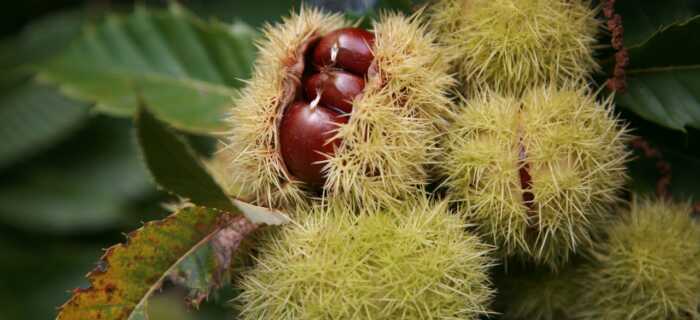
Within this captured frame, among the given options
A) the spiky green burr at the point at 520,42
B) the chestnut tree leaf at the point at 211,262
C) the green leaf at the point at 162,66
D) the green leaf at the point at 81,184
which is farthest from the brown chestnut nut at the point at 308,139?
the green leaf at the point at 81,184

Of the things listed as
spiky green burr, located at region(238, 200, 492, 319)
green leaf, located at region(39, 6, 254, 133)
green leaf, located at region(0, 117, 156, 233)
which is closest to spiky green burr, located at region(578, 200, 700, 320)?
spiky green burr, located at region(238, 200, 492, 319)

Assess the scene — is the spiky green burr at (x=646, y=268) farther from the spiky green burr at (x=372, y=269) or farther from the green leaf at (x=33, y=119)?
the green leaf at (x=33, y=119)

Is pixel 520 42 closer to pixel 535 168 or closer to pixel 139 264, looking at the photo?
pixel 535 168

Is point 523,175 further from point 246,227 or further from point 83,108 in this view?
point 83,108

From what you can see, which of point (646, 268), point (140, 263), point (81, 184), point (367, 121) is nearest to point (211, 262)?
point (140, 263)

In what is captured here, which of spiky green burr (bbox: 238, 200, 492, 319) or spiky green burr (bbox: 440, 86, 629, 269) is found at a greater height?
spiky green burr (bbox: 440, 86, 629, 269)

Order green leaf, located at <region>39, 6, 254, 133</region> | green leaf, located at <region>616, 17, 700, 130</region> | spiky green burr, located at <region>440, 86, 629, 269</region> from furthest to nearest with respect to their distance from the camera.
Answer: green leaf, located at <region>39, 6, 254, 133</region> < green leaf, located at <region>616, 17, 700, 130</region> < spiky green burr, located at <region>440, 86, 629, 269</region>

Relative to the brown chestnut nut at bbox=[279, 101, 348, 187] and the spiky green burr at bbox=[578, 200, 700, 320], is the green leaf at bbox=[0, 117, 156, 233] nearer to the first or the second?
the brown chestnut nut at bbox=[279, 101, 348, 187]
